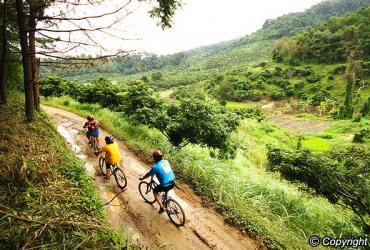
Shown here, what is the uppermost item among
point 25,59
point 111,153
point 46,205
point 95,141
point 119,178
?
point 25,59

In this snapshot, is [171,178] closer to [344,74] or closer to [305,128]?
[305,128]

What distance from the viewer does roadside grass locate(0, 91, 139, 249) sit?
250 cm

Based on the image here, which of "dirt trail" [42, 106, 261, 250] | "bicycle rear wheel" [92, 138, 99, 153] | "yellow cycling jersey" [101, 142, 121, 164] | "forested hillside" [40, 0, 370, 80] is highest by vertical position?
"forested hillside" [40, 0, 370, 80]

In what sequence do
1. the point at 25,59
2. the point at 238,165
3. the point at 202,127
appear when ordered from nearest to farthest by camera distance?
the point at 25,59
the point at 202,127
the point at 238,165

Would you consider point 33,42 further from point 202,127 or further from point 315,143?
point 315,143

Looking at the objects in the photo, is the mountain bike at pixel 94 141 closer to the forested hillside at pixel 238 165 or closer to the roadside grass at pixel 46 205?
A: the forested hillside at pixel 238 165

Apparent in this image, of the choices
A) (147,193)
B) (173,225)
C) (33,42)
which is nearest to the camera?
(173,225)

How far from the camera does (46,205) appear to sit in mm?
2943

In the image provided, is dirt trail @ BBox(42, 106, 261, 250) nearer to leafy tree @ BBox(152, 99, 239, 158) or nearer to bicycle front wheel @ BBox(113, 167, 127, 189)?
bicycle front wheel @ BBox(113, 167, 127, 189)

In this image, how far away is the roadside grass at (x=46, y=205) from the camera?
250 centimetres

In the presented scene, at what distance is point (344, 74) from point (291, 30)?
90577 mm

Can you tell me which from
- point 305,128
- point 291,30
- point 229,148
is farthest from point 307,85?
point 291,30

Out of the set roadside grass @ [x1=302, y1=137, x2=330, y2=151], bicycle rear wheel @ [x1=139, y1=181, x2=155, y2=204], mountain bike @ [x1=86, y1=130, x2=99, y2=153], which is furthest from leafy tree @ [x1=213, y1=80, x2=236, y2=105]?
bicycle rear wheel @ [x1=139, y1=181, x2=155, y2=204]

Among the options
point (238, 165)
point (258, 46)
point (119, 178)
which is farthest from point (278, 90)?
point (258, 46)
